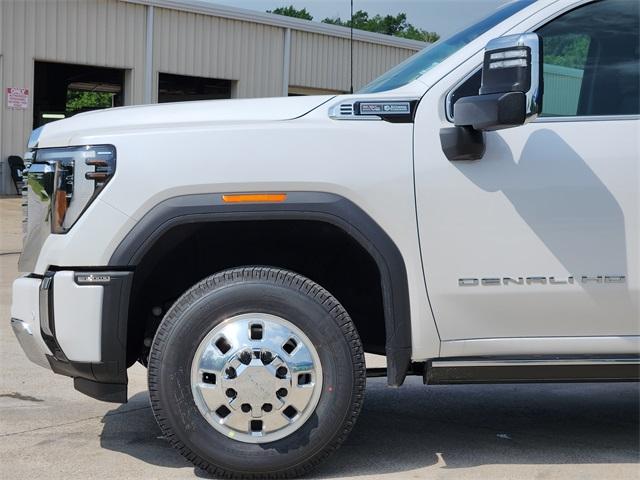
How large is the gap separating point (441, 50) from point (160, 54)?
748 inches

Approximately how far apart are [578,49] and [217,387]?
2136mm

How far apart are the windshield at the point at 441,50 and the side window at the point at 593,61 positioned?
22 centimetres

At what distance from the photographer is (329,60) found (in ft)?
83.7

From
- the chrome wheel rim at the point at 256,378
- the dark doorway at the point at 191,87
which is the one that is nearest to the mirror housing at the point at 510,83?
the chrome wheel rim at the point at 256,378

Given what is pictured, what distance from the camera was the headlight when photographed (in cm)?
381

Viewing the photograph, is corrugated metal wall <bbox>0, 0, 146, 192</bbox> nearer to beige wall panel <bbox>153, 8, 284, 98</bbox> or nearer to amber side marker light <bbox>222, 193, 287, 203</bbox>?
beige wall panel <bbox>153, 8, 284, 98</bbox>

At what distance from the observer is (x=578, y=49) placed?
4.11 metres

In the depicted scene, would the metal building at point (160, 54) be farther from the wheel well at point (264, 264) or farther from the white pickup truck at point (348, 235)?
the white pickup truck at point (348, 235)

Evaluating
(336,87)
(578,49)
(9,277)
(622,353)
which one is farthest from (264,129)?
(336,87)

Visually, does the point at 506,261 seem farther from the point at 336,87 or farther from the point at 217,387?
the point at 336,87

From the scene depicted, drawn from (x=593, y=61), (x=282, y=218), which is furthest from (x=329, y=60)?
(x=282, y=218)

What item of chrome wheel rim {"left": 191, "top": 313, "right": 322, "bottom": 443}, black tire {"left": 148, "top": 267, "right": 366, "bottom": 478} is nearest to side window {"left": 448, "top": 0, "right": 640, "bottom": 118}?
black tire {"left": 148, "top": 267, "right": 366, "bottom": 478}

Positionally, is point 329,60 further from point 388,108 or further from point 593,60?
point 388,108

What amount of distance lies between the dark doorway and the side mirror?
66.4 ft
